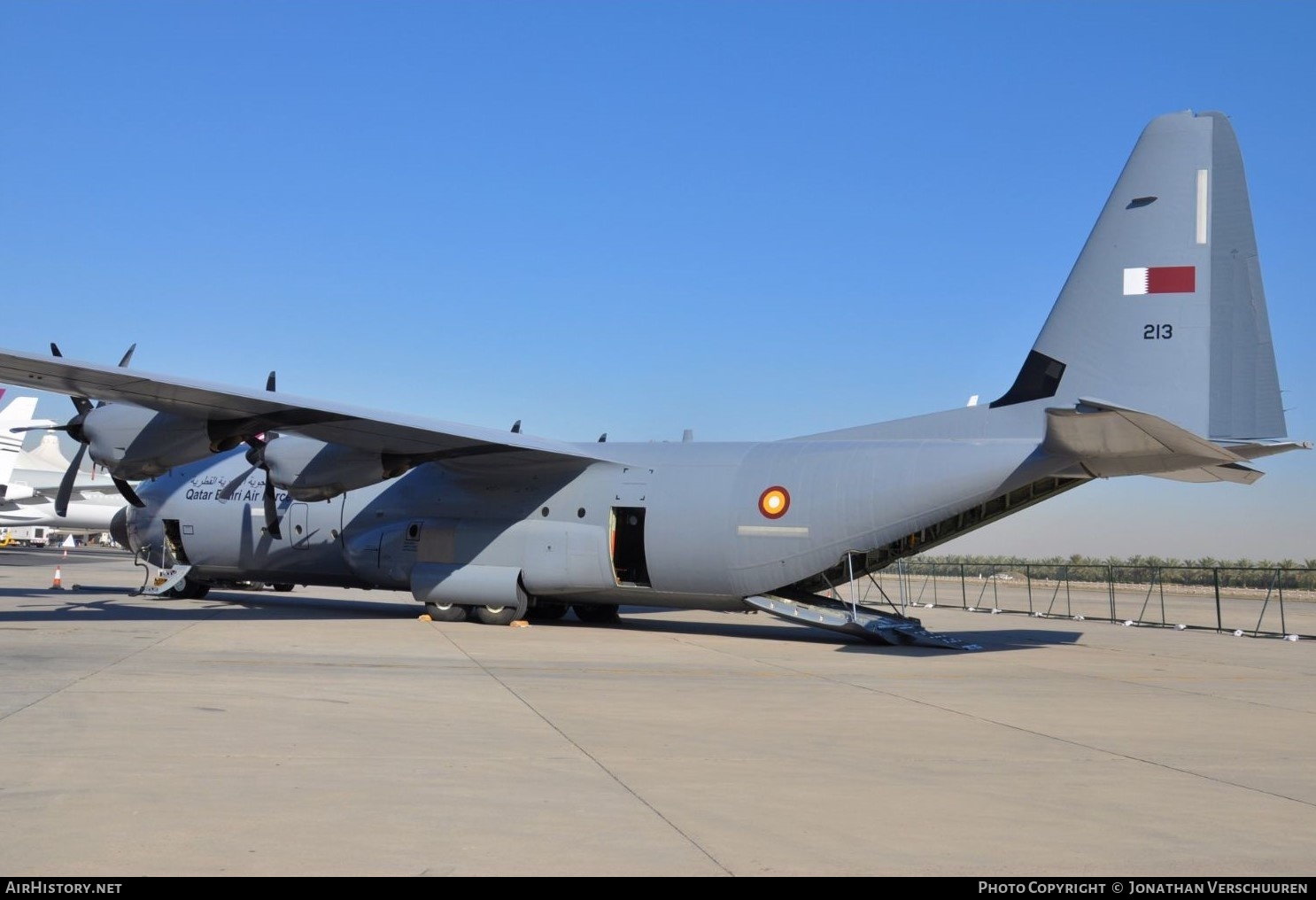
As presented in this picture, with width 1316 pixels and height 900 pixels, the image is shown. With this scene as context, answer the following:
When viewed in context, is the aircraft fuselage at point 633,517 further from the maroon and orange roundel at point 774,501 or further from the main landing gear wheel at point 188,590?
the main landing gear wheel at point 188,590

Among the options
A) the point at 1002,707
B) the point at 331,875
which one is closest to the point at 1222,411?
the point at 1002,707

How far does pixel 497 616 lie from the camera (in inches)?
802

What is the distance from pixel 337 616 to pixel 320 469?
140 inches

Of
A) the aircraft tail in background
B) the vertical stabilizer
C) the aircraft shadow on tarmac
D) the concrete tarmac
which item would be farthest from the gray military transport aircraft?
the aircraft tail in background

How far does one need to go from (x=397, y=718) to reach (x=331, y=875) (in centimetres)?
466

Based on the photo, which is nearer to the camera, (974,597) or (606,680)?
(606,680)

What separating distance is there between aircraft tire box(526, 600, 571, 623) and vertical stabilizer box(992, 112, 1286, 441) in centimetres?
1025

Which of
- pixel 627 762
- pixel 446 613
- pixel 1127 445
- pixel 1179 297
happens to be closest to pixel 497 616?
pixel 446 613

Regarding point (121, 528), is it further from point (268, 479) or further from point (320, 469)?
point (320, 469)

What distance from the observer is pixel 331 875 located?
186 inches

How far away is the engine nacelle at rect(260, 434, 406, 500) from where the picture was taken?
19406mm

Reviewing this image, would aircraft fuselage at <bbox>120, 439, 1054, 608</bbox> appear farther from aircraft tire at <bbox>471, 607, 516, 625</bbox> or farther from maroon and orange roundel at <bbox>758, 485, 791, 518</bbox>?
aircraft tire at <bbox>471, 607, 516, 625</bbox>
